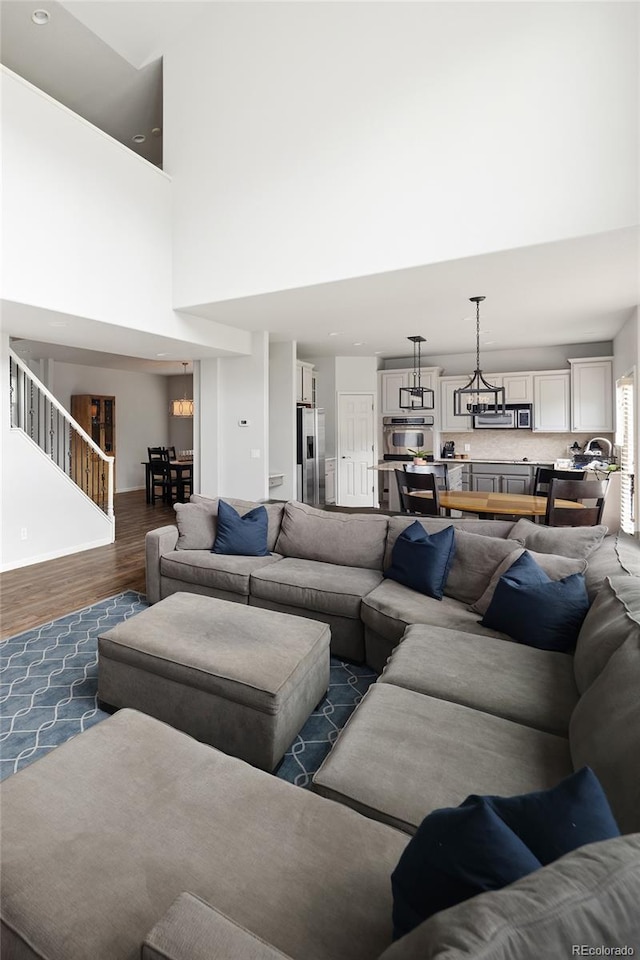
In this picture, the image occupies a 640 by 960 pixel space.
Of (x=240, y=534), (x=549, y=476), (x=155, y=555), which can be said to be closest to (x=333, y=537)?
(x=240, y=534)

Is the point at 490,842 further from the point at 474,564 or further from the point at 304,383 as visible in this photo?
the point at 304,383

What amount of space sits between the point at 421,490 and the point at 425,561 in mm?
1665

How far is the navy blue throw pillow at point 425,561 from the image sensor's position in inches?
120

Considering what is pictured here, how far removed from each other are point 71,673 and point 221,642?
4.02ft

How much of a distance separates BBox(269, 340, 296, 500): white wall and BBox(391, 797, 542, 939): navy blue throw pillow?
6.40 metres

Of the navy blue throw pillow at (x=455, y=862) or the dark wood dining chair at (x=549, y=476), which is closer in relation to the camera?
the navy blue throw pillow at (x=455, y=862)

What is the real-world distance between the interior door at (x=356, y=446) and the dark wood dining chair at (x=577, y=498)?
5067 mm

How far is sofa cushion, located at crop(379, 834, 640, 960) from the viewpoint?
58cm

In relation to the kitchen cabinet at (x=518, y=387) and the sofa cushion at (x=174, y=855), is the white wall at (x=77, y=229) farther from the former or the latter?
the kitchen cabinet at (x=518, y=387)

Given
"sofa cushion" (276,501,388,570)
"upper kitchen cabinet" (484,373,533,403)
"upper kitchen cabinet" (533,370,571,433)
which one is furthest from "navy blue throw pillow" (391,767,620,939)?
"upper kitchen cabinet" (484,373,533,403)

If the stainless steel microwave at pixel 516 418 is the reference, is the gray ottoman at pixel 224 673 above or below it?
below

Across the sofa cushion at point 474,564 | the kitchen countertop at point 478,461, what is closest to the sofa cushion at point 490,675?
the sofa cushion at point 474,564

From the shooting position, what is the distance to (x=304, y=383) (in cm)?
807

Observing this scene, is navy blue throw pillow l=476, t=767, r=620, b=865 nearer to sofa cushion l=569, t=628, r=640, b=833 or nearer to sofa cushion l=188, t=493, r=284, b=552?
sofa cushion l=569, t=628, r=640, b=833
